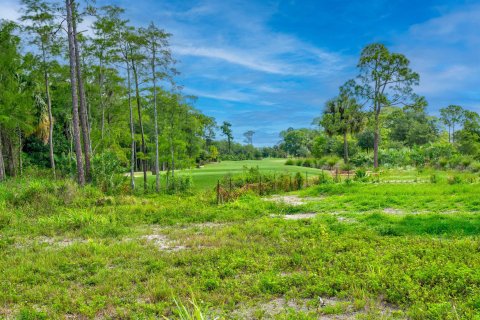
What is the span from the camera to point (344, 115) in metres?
A: 35.7

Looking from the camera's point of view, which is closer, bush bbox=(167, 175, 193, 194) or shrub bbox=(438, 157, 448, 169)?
bush bbox=(167, 175, 193, 194)

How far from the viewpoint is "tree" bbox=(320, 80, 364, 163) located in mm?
31828

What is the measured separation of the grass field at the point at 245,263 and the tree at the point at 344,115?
22174 millimetres

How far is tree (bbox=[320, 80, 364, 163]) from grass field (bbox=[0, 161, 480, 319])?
22.2m

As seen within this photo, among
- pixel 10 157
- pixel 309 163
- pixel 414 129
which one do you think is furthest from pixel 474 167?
pixel 414 129

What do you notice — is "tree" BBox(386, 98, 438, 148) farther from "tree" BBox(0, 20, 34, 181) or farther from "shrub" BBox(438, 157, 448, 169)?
"tree" BBox(0, 20, 34, 181)

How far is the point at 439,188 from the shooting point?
13.1 metres

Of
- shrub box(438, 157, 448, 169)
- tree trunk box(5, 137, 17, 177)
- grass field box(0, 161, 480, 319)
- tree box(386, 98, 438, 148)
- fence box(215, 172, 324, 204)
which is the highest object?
tree box(386, 98, 438, 148)

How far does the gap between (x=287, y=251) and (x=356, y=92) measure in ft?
86.6

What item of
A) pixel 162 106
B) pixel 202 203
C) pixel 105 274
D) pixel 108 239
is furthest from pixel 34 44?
pixel 105 274

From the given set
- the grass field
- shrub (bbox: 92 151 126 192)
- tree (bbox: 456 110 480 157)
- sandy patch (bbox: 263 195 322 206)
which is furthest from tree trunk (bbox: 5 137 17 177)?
tree (bbox: 456 110 480 157)

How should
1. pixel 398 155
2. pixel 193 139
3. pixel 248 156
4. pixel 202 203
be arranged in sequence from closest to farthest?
pixel 202 203
pixel 193 139
pixel 398 155
pixel 248 156

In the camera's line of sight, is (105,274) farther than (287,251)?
No

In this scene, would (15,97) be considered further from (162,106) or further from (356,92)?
(356,92)
